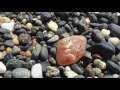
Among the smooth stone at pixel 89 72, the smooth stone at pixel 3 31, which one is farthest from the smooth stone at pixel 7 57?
the smooth stone at pixel 89 72

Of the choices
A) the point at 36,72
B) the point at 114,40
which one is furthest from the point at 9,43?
the point at 114,40

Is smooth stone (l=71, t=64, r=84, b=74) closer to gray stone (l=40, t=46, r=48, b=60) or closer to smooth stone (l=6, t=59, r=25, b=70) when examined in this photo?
gray stone (l=40, t=46, r=48, b=60)

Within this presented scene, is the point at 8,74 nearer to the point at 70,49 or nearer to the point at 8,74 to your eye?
the point at 8,74

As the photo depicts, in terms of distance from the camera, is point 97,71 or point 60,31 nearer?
point 97,71

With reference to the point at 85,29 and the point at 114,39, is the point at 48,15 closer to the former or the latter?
the point at 85,29

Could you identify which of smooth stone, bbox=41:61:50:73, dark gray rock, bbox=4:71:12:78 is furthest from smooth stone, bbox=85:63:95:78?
dark gray rock, bbox=4:71:12:78

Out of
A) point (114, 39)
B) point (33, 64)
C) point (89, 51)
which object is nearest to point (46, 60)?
point (33, 64)
